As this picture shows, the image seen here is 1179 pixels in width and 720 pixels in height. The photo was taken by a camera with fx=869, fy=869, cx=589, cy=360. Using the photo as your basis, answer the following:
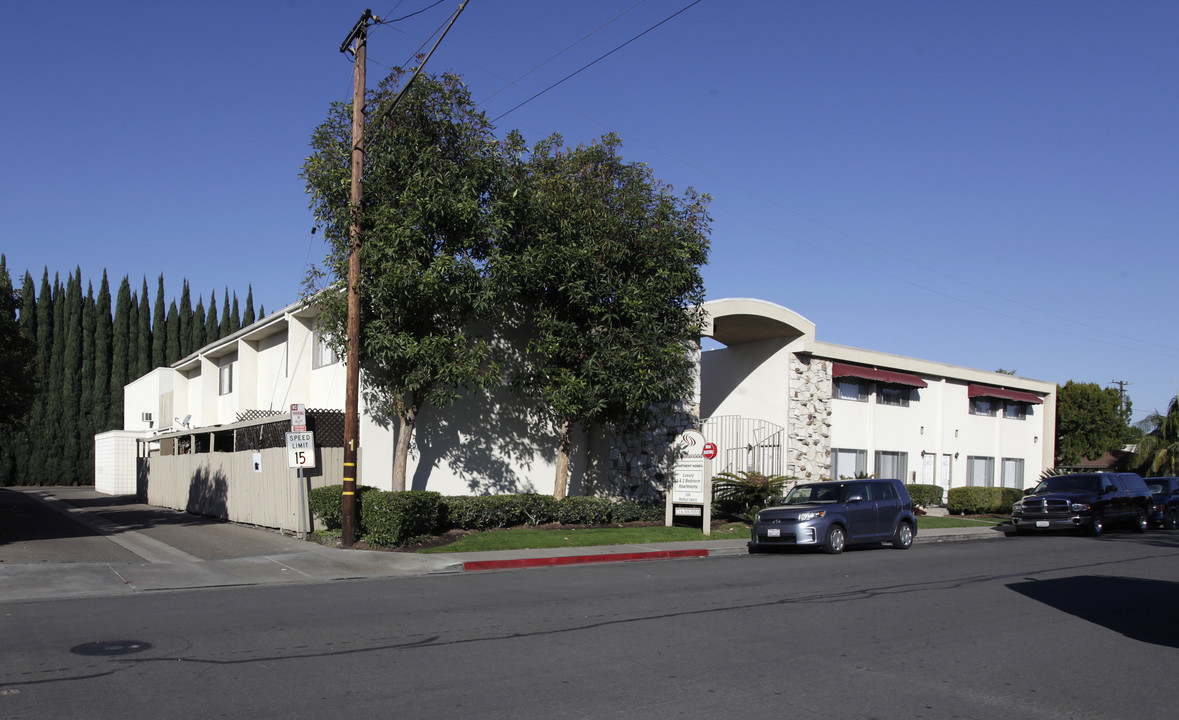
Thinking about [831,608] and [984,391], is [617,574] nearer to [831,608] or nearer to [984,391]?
[831,608]

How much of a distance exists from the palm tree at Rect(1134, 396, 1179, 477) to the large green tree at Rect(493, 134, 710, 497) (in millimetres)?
35563

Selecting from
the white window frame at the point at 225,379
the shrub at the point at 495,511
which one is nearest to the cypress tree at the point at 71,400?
the white window frame at the point at 225,379

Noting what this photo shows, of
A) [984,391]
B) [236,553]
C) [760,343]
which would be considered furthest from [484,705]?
[984,391]

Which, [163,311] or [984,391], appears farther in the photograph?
[163,311]

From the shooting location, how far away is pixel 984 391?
36094 mm

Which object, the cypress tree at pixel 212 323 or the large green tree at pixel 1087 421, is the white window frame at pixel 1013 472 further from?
the cypress tree at pixel 212 323

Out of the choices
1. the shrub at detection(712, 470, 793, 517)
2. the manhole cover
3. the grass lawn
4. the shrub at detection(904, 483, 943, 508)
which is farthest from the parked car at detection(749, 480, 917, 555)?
the manhole cover

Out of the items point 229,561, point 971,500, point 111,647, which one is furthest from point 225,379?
point 971,500

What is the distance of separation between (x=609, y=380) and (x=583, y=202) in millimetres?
4246

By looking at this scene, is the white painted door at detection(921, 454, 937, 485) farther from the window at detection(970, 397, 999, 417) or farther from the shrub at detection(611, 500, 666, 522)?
the shrub at detection(611, 500, 666, 522)

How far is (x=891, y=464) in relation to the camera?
108 feet

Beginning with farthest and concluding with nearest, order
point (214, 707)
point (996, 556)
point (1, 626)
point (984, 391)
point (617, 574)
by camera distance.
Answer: point (984, 391), point (996, 556), point (617, 574), point (1, 626), point (214, 707)

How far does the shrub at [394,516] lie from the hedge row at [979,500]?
2333 centimetres

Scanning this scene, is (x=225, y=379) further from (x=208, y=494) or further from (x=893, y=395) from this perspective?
(x=893, y=395)
